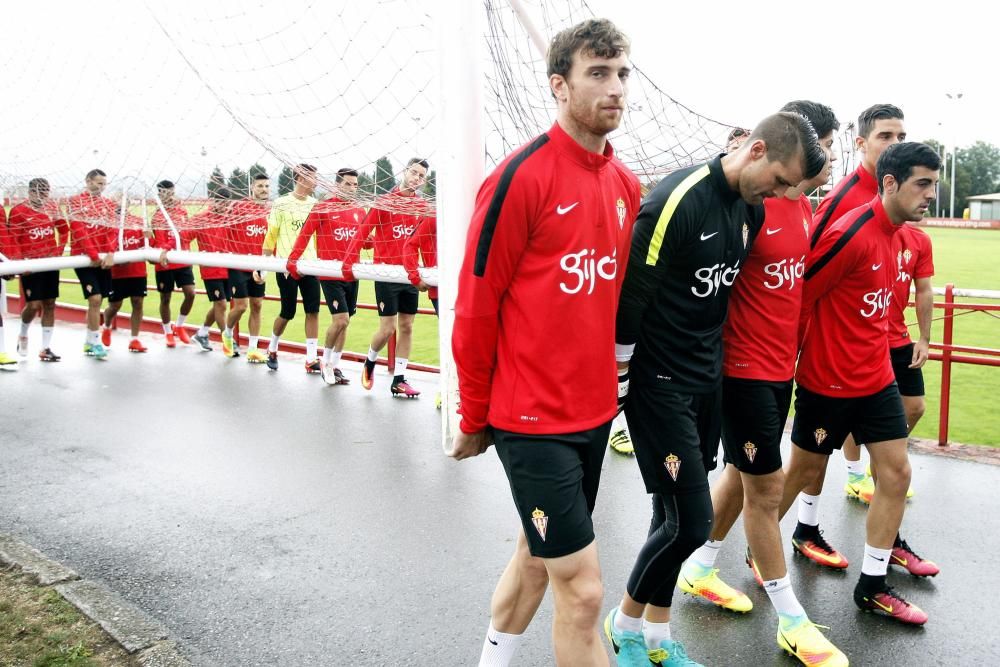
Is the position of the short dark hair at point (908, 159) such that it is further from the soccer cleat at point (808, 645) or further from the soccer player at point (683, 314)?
the soccer cleat at point (808, 645)

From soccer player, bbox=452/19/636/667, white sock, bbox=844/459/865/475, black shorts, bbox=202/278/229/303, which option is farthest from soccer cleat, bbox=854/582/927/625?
black shorts, bbox=202/278/229/303

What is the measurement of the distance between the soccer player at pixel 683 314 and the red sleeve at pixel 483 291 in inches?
22.4

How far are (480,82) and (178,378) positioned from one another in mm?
6959

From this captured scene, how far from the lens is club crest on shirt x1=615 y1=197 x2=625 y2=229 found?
2662 millimetres

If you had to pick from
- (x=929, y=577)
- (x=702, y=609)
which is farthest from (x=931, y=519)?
(x=702, y=609)

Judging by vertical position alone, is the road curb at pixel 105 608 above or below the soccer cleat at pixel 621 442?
below

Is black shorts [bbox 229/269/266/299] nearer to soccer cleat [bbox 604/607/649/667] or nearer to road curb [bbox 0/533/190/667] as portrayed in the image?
road curb [bbox 0/533/190/667]

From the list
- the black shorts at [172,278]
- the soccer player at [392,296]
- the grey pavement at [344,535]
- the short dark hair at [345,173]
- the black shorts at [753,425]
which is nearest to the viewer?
the black shorts at [753,425]

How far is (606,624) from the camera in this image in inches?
135

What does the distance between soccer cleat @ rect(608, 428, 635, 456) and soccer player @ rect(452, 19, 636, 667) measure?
3654 mm

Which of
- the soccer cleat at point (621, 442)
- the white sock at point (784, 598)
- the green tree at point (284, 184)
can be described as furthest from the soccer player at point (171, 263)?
the white sock at point (784, 598)

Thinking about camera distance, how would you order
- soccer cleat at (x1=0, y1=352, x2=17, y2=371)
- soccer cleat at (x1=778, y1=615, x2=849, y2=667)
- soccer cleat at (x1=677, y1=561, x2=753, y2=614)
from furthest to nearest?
1. soccer cleat at (x1=0, y1=352, x2=17, y2=371)
2. soccer cleat at (x1=677, y1=561, x2=753, y2=614)
3. soccer cleat at (x1=778, y1=615, x2=849, y2=667)

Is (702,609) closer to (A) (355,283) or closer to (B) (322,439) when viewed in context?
(B) (322,439)

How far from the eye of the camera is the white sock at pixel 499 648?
2.84 metres
